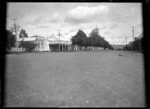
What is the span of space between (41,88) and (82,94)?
7.27ft

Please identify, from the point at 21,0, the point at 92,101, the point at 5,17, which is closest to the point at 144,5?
the point at 21,0

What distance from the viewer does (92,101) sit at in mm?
5414

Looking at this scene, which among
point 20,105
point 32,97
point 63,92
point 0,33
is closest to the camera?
point 0,33

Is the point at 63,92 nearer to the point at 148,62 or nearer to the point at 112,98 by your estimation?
the point at 112,98

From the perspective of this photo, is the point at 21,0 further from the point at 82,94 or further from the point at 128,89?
the point at 128,89

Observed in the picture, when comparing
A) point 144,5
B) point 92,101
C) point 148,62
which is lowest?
point 92,101

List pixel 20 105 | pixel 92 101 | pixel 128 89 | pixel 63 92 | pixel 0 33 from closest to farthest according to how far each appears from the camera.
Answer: pixel 0 33, pixel 20 105, pixel 92 101, pixel 63 92, pixel 128 89

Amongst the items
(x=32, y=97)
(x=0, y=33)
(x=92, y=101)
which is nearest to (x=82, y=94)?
(x=92, y=101)

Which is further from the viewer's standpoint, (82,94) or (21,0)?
(82,94)

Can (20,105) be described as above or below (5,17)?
below

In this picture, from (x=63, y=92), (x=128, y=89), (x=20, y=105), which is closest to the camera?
(x=20, y=105)

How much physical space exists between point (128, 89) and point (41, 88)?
4.40m

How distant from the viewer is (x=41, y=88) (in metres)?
7.03

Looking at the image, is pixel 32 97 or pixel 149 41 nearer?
pixel 149 41
